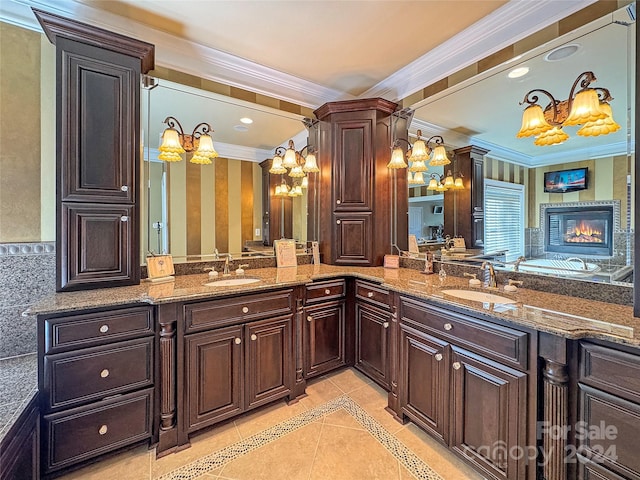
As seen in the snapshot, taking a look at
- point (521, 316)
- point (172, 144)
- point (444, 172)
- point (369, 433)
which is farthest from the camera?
point (444, 172)

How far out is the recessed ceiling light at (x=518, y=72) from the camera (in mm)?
1909

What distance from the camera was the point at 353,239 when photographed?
2859 mm

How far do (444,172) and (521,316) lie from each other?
5.17ft

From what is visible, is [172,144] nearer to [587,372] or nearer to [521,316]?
[521,316]

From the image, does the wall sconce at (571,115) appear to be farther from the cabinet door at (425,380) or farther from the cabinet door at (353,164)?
the cabinet door at (425,380)

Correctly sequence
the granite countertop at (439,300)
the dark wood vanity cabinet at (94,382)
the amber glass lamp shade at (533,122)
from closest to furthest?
1. the granite countertop at (439,300)
2. the dark wood vanity cabinet at (94,382)
3. the amber glass lamp shade at (533,122)

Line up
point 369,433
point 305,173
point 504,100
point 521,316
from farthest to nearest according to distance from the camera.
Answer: point 305,173
point 504,100
point 369,433
point 521,316

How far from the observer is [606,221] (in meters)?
1.61

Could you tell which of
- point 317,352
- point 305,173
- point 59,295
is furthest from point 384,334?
point 59,295

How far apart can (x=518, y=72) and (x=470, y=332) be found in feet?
5.94

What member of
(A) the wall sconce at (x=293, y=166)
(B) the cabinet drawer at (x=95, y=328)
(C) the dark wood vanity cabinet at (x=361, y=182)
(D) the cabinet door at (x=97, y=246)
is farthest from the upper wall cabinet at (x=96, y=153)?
(C) the dark wood vanity cabinet at (x=361, y=182)

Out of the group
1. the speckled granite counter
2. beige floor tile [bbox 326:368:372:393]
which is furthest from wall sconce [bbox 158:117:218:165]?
beige floor tile [bbox 326:368:372:393]

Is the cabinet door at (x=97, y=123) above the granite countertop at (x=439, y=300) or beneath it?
above

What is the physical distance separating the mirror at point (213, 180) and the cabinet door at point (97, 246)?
26 centimetres
